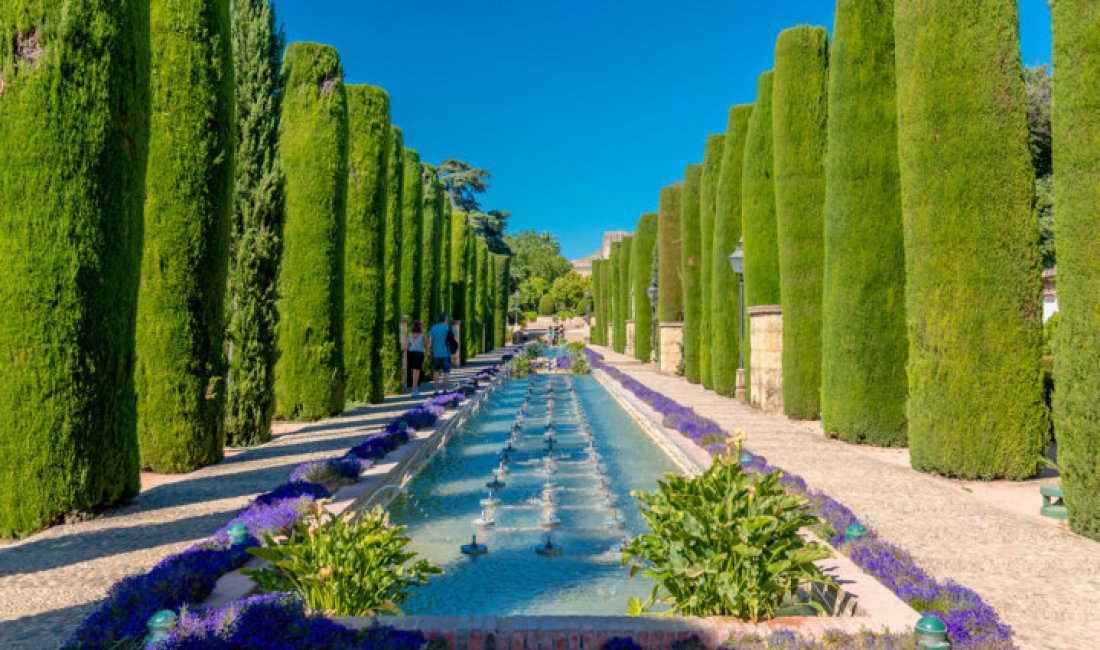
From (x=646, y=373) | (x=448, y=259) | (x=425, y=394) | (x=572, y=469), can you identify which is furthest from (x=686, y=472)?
(x=448, y=259)

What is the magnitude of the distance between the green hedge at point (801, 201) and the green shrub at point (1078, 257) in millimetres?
5967

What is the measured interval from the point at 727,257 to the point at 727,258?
0.09ft

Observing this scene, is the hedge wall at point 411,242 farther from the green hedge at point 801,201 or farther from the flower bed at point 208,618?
the flower bed at point 208,618

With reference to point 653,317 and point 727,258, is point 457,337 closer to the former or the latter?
point 653,317

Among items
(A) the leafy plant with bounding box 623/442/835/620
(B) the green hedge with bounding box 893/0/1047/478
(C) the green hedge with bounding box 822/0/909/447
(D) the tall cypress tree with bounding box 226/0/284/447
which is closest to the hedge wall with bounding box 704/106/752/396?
(C) the green hedge with bounding box 822/0/909/447

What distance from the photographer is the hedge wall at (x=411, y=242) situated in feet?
64.1

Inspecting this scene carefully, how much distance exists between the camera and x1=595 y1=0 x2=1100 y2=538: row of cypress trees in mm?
5680

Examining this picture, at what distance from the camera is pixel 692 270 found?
67.4ft

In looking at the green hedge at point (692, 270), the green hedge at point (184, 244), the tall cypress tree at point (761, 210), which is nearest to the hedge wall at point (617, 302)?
the green hedge at point (692, 270)

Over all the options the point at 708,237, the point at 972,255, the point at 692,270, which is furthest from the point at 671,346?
the point at 972,255

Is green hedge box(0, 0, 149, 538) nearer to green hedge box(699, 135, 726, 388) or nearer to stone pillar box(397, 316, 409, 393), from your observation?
stone pillar box(397, 316, 409, 393)

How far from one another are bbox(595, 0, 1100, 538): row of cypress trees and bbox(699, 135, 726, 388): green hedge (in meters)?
5.68

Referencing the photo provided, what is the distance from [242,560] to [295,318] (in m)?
8.92

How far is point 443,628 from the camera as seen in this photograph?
3.25 meters
